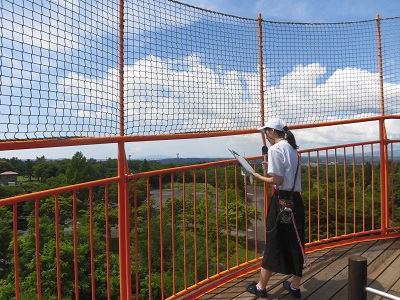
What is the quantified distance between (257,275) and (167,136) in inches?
72.7

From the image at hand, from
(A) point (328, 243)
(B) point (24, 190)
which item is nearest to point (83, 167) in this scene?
(B) point (24, 190)

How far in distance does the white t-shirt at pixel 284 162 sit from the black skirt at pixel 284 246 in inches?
7.6

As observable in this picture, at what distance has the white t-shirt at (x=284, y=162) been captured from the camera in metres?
2.79

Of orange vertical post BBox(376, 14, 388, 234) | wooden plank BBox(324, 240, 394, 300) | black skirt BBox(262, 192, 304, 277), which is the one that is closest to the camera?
black skirt BBox(262, 192, 304, 277)

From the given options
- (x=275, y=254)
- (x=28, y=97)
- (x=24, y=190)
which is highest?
(x=28, y=97)

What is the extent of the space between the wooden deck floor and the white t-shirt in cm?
106

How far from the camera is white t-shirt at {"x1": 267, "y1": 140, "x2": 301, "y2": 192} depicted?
9.17 ft

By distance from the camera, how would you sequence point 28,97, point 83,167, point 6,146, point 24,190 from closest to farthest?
point 6,146 < point 28,97 < point 24,190 < point 83,167

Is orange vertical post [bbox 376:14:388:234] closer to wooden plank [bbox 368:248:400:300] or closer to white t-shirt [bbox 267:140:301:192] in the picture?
wooden plank [bbox 368:248:400:300]

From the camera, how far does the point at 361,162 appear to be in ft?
14.9

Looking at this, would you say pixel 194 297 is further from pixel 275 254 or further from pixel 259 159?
pixel 259 159

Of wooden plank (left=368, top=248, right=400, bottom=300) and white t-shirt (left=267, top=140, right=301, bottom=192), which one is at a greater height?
white t-shirt (left=267, top=140, right=301, bottom=192)

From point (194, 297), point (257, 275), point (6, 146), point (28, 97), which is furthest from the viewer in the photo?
point (257, 275)

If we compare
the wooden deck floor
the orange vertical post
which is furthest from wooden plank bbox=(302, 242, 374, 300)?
the orange vertical post
